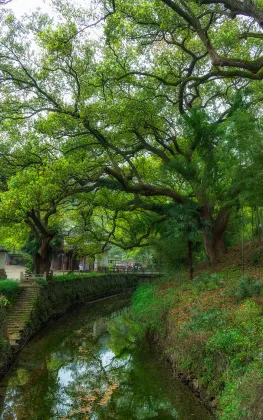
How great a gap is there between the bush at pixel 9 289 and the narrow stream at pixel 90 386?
281 centimetres

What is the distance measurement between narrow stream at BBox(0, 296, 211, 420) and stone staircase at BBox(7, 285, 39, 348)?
2.36 feet

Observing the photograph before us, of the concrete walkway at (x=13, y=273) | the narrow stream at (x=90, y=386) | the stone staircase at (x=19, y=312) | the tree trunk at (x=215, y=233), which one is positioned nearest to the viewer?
the narrow stream at (x=90, y=386)

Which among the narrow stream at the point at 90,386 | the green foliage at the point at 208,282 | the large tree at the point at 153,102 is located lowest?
the narrow stream at the point at 90,386

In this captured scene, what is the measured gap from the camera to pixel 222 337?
8484 millimetres

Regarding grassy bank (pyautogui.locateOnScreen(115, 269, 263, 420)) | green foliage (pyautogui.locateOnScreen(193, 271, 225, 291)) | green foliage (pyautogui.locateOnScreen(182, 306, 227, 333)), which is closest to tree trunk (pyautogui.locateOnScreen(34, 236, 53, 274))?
grassy bank (pyautogui.locateOnScreen(115, 269, 263, 420))

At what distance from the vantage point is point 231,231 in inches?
810

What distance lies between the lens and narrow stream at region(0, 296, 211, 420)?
334 inches

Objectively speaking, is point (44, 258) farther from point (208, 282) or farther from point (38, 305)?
point (208, 282)

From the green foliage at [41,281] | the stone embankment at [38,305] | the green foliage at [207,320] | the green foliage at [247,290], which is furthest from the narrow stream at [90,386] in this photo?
the green foliage at [41,281]

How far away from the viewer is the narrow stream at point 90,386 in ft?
27.8

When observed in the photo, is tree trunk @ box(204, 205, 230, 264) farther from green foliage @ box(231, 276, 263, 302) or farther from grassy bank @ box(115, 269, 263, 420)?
green foliage @ box(231, 276, 263, 302)

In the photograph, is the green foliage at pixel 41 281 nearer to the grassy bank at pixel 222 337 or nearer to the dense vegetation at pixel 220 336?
the dense vegetation at pixel 220 336

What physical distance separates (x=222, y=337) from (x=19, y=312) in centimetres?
1165

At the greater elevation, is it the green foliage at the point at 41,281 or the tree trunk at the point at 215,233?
the tree trunk at the point at 215,233
